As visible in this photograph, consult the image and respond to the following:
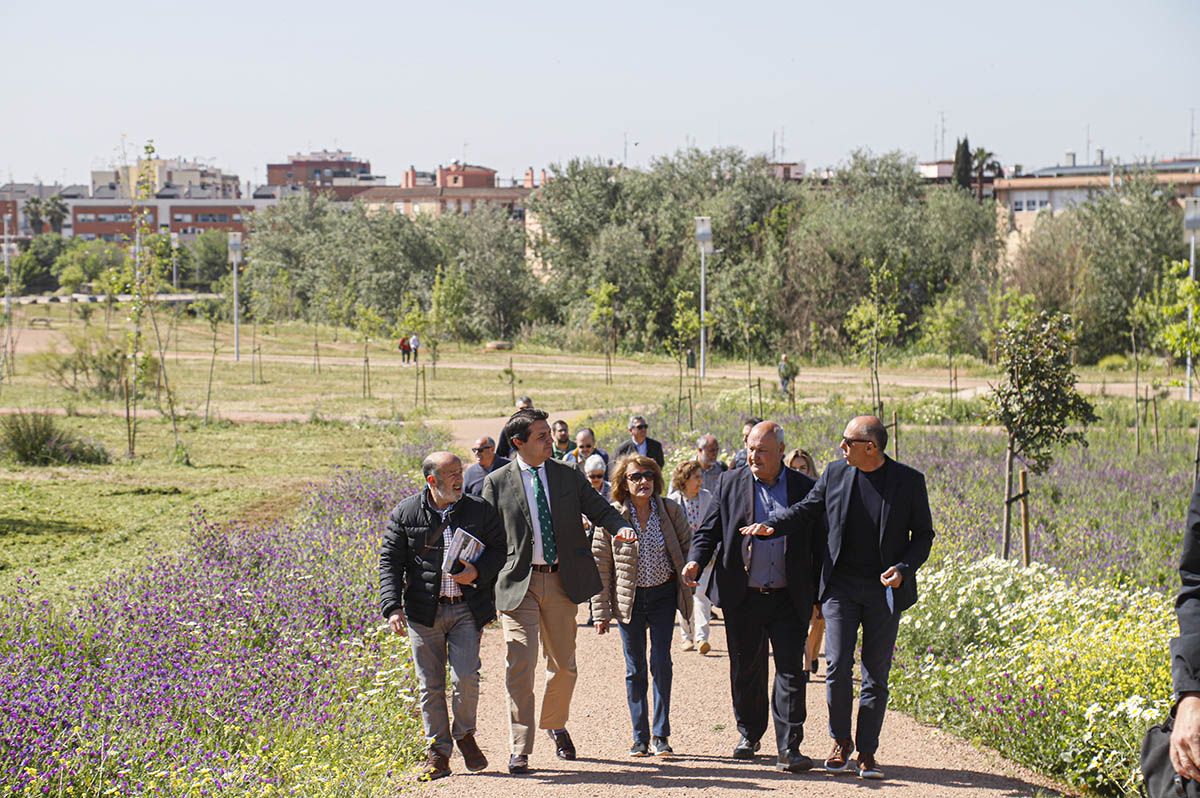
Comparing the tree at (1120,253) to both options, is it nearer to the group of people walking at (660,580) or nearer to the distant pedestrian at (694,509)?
the distant pedestrian at (694,509)

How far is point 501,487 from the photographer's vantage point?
24.3 feet

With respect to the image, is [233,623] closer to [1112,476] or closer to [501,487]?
[501,487]

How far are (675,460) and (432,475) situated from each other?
11.2m

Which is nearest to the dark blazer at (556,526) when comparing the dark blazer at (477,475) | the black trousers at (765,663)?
the black trousers at (765,663)

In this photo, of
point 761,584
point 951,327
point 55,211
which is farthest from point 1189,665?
point 55,211

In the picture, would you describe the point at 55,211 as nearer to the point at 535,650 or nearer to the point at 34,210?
the point at 34,210

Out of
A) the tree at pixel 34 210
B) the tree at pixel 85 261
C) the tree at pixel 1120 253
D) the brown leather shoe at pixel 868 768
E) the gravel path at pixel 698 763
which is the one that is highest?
the tree at pixel 34 210

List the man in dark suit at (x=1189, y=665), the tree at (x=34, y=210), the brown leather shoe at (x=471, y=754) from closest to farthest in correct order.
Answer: the man in dark suit at (x=1189, y=665) < the brown leather shoe at (x=471, y=754) < the tree at (x=34, y=210)

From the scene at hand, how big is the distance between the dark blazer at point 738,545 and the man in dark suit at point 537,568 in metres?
0.45

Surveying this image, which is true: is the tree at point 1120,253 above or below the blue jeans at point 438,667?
above

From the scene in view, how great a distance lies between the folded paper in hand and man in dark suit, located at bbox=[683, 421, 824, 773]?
45.1 inches

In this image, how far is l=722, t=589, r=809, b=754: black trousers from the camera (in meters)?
7.25

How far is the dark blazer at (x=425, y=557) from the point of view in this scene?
23.2 feet

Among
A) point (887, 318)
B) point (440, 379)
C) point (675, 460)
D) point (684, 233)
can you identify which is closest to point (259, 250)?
point (684, 233)
